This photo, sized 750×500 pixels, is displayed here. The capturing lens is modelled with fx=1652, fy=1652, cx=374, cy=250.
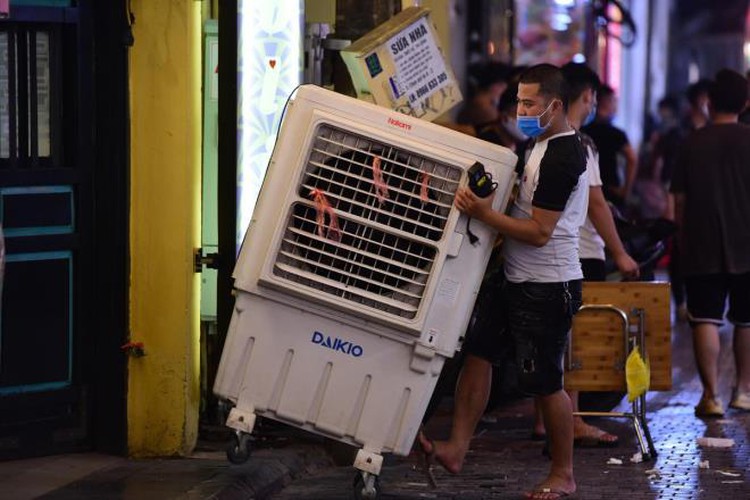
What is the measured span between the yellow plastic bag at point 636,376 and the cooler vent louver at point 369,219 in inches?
84.6

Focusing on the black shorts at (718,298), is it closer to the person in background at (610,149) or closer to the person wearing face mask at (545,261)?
the person in background at (610,149)

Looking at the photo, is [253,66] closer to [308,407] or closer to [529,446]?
[308,407]

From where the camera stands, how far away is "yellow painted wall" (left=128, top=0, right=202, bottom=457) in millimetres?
8109

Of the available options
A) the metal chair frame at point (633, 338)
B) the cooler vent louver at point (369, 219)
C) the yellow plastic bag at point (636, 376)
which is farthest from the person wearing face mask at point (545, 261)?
the metal chair frame at point (633, 338)

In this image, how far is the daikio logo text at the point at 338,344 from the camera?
274 inches

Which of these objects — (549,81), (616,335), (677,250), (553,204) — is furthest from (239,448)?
(677,250)

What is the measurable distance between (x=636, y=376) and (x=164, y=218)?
2.60 m

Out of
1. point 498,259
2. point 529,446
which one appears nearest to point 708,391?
point 529,446

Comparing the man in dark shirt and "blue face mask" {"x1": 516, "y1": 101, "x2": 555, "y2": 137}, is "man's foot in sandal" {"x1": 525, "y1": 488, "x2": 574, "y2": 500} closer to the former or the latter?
"blue face mask" {"x1": 516, "y1": 101, "x2": 555, "y2": 137}

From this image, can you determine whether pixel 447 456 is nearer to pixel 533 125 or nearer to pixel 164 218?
pixel 533 125

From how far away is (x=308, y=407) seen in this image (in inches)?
274

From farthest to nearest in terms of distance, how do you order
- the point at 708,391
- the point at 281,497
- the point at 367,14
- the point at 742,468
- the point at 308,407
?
the point at 708,391, the point at 367,14, the point at 742,468, the point at 281,497, the point at 308,407

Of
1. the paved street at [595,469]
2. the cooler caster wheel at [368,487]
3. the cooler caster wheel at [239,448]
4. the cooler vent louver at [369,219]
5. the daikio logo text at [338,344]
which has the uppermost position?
the cooler vent louver at [369,219]

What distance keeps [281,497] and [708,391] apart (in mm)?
3452
